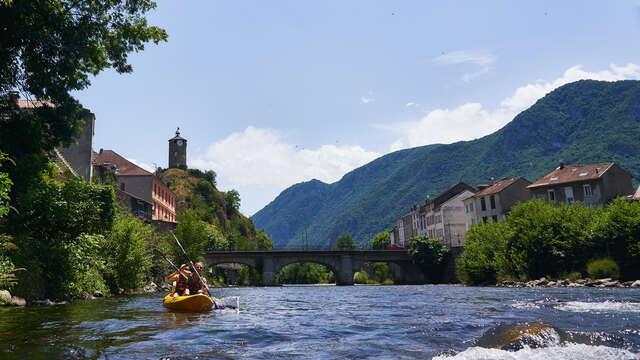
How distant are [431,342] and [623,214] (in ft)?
119

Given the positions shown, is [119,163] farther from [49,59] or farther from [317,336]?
[317,336]

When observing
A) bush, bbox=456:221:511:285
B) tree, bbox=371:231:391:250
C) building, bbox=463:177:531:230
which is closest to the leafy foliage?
bush, bbox=456:221:511:285

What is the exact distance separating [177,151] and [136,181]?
62103 mm

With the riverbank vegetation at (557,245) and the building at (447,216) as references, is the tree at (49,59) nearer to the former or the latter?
the riverbank vegetation at (557,245)

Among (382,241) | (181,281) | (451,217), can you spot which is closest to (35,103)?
(181,281)

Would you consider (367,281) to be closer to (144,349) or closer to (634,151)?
(144,349)

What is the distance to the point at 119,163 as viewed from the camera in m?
81.0

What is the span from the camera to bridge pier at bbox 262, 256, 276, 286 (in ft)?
236

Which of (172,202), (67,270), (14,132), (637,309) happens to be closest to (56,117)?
(14,132)

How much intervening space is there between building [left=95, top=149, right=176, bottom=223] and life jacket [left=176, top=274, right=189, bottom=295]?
53.8 meters

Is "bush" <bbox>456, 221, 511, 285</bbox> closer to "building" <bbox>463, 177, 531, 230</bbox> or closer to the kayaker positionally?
"building" <bbox>463, 177, 531, 230</bbox>

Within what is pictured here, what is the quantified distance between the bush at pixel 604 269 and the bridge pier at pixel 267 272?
4524 centimetres

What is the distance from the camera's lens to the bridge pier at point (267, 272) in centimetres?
7190

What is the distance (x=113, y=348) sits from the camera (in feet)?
31.4
